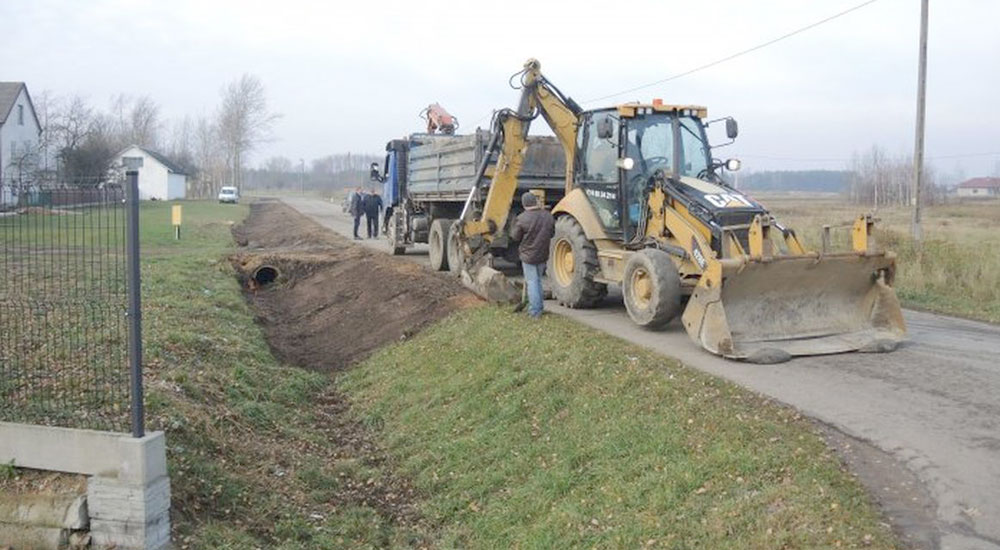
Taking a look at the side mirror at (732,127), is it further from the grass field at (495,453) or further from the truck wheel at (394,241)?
the truck wheel at (394,241)

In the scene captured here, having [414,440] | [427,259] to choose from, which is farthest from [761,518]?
[427,259]

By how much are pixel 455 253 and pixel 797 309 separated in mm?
7913

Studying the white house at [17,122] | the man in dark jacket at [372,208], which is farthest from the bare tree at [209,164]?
the man in dark jacket at [372,208]

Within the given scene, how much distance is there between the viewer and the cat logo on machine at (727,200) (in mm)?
10180

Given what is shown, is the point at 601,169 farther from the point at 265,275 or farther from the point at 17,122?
the point at 17,122

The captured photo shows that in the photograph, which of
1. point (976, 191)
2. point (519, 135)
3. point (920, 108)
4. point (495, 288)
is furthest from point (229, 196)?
point (976, 191)

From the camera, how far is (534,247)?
450 inches

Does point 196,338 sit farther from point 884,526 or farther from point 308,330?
point 884,526

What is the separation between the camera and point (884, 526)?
5.00 meters

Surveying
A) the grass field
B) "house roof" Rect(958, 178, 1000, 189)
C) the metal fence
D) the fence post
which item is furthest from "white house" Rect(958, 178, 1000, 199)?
the fence post

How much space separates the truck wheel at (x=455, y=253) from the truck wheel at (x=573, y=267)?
2100mm

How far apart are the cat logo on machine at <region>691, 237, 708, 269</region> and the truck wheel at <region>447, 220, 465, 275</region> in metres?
5.04

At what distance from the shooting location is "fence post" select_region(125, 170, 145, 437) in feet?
19.2

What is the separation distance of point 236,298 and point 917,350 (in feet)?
37.4
